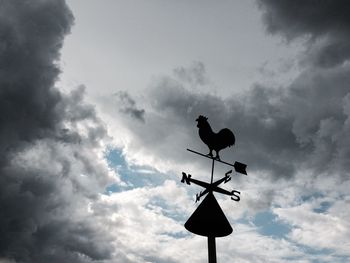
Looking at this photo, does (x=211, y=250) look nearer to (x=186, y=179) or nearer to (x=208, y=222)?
(x=208, y=222)

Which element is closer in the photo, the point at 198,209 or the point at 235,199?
the point at 198,209

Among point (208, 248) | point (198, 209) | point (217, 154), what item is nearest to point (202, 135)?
point (217, 154)

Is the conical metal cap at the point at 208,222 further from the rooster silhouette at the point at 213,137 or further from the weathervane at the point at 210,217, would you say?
the rooster silhouette at the point at 213,137

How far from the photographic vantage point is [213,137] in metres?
8.36

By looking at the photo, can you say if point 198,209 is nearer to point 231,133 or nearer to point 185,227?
point 185,227

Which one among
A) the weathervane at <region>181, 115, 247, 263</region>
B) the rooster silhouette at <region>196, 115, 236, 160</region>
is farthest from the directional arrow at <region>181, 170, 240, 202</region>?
the rooster silhouette at <region>196, 115, 236, 160</region>

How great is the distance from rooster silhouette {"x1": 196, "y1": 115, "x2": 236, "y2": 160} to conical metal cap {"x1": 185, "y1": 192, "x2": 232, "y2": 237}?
2.76 meters

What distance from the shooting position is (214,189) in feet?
18.1

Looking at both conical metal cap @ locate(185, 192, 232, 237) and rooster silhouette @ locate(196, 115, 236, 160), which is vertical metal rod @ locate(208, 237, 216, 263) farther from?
rooster silhouette @ locate(196, 115, 236, 160)

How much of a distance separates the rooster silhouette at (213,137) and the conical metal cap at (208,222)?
2762 millimetres

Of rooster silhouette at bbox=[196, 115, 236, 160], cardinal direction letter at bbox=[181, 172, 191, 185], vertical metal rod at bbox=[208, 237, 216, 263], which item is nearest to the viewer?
vertical metal rod at bbox=[208, 237, 216, 263]

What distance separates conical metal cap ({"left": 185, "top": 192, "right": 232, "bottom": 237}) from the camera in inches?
202

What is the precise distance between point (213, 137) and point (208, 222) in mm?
3544

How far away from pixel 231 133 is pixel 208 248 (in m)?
4.31
